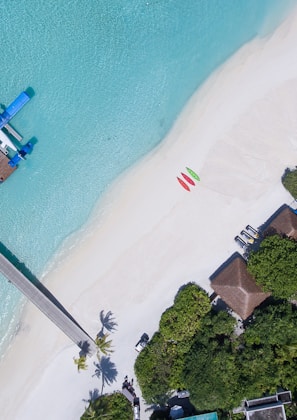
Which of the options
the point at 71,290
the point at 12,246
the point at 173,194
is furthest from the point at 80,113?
the point at 71,290

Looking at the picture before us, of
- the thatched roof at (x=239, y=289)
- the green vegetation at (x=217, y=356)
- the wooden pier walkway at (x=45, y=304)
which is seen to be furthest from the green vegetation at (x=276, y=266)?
the wooden pier walkway at (x=45, y=304)

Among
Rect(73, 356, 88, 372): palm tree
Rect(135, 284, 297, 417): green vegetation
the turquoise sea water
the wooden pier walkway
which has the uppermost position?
the turquoise sea water

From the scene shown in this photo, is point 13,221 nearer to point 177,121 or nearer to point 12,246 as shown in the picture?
point 12,246

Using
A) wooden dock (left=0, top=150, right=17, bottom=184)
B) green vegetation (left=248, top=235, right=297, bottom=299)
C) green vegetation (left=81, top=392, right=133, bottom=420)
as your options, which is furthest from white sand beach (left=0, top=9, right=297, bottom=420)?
wooden dock (left=0, top=150, right=17, bottom=184)

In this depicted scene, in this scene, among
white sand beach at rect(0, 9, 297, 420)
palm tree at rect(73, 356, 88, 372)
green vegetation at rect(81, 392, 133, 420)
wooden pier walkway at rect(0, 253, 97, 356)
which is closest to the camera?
palm tree at rect(73, 356, 88, 372)

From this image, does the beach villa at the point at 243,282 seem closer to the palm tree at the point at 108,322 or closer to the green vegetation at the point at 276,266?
the green vegetation at the point at 276,266

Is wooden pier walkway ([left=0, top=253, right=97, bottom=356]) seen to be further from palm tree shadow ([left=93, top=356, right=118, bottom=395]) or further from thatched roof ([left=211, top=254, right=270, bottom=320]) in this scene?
thatched roof ([left=211, top=254, right=270, bottom=320])

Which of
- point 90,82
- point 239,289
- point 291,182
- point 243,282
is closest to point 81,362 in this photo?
point 239,289
